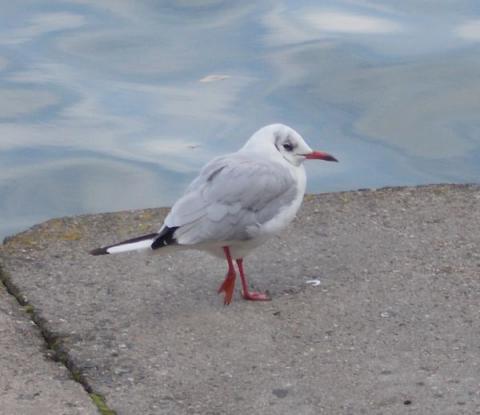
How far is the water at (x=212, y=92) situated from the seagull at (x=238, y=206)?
2.42 meters

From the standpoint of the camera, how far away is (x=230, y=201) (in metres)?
4.91

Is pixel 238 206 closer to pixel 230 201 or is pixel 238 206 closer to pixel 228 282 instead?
pixel 230 201

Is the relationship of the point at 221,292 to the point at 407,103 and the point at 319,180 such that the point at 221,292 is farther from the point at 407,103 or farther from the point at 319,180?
the point at 407,103

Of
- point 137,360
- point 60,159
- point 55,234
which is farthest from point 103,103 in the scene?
point 137,360

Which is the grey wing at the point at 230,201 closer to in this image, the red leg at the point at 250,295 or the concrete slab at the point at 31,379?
the red leg at the point at 250,295

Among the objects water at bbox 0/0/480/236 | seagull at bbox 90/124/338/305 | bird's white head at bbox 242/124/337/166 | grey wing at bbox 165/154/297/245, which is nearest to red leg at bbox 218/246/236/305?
seagull at bbox 90/124/338/305

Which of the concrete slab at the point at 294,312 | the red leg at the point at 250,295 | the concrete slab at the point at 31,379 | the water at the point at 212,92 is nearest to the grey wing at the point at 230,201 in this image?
the red leg at the point at 250,295

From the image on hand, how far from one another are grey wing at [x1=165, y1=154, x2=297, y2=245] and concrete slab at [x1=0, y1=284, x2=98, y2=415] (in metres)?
0.65

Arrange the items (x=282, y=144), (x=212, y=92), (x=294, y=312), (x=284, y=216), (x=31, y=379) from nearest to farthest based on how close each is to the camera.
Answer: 1. (x=31, y=379)
2. (x=294, y=312)
3. (x=284, y=216)
4. (x=282, y=144)
5. (x=212, y=92)

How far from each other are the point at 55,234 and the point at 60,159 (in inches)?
95.1

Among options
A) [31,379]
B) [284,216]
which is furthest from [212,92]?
[31,379]

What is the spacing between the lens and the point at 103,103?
872 centimetres

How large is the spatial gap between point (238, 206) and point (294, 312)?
44 centimetres

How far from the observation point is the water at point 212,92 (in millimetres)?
7832
